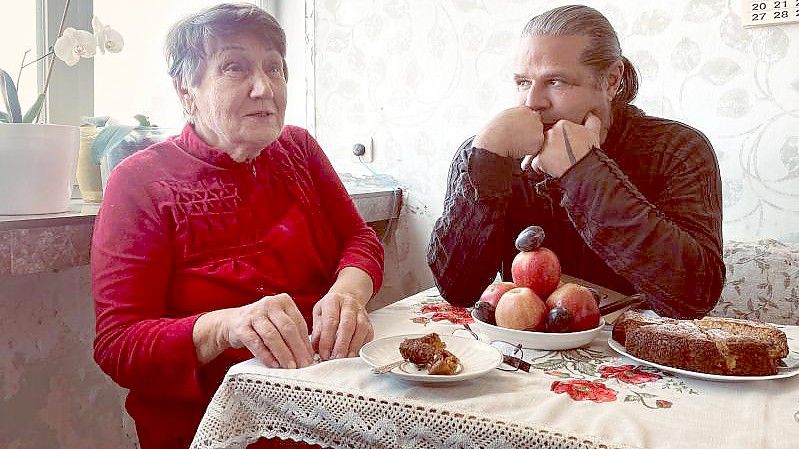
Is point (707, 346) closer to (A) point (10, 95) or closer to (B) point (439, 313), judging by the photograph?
(B) point (439, 313)

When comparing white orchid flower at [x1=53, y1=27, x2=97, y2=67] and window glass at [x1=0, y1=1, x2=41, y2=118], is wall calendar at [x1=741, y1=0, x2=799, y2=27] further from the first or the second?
window glass at [x1=0, y1=1, x2=41, y2=118]

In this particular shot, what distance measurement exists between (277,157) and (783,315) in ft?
4.04

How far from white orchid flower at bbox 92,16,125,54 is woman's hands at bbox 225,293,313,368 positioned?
0.77 m

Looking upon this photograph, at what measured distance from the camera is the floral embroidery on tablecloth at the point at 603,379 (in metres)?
0.79

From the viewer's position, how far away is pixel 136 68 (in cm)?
199

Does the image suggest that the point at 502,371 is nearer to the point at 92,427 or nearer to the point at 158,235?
the point at 158,235

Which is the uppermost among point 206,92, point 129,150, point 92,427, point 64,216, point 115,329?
point 206,92

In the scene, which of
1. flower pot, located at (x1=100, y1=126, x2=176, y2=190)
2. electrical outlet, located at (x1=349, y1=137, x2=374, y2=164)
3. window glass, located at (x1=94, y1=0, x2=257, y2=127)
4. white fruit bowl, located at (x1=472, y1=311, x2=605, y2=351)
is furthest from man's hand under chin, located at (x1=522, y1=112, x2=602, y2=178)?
electrical outlet, located at (x1=349, y1=137, x2=374, y2=164)

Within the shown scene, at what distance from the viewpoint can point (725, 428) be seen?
71 cm

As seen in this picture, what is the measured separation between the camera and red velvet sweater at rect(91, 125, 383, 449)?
1.06 m

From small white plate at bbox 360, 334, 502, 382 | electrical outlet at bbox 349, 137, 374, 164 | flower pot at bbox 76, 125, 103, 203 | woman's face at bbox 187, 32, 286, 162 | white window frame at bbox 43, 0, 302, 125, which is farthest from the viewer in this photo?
electrical outlet at bbox 349, 137, 374, 164

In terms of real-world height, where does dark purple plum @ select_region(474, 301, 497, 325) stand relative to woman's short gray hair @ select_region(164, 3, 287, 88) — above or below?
below

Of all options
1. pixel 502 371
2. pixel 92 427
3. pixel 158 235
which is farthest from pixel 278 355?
pixel 92 427

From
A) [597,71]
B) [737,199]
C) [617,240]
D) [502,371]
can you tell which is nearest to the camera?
[502,371]
